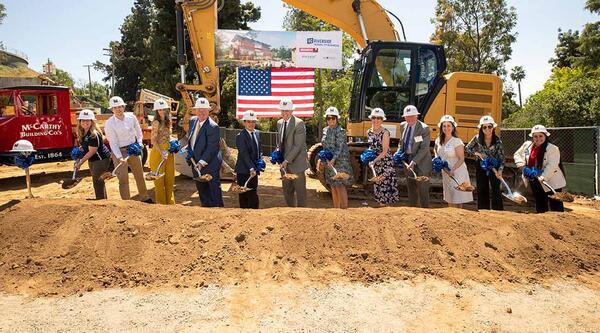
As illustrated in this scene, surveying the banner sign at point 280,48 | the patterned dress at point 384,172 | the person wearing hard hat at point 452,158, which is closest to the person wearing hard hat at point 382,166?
the patterned dress at point 384,172

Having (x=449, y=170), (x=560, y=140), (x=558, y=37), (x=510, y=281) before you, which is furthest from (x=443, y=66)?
(x=558, y=37)

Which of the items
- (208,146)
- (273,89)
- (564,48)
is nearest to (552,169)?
(208,146)

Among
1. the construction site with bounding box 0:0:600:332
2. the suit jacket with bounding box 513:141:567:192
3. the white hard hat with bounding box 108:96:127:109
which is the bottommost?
the construction site with bounding box 0:0:600:332

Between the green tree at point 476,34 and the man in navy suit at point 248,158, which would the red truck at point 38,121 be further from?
the green tree at point 476,34

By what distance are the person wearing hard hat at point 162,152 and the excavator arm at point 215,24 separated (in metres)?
2.16

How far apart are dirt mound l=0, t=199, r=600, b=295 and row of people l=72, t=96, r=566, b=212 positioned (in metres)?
0.97

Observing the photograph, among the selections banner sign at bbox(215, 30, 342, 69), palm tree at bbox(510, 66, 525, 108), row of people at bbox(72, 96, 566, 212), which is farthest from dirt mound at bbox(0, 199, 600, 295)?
palm tree at bbox(510, 66, 525, 108)

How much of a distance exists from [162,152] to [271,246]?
2.83 metres

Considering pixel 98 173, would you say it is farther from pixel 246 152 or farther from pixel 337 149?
pixel 337 149

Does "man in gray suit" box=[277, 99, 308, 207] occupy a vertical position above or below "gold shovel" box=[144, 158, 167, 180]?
above

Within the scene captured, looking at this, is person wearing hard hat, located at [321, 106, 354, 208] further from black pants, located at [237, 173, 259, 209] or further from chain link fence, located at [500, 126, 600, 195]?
chain link fence, located at [500, 126, 600, 195]

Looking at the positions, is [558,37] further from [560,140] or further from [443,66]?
[443,66]

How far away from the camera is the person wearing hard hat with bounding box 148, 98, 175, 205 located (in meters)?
6.55

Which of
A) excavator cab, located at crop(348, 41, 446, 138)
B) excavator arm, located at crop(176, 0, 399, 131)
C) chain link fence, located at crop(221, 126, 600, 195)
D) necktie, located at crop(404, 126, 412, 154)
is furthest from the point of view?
chain link fence, located at crop(221, 126, 600, 195)
